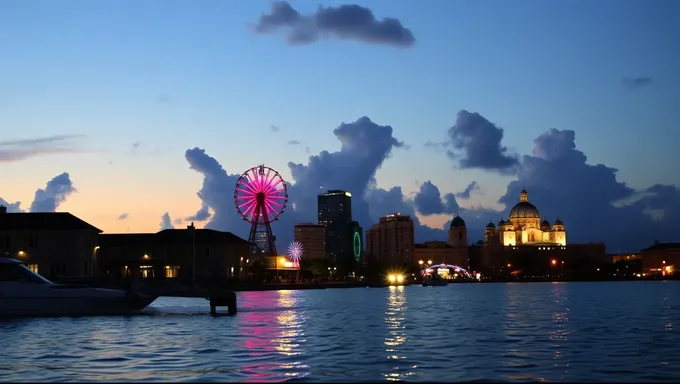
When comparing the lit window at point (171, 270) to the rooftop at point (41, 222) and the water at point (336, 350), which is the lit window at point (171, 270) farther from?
the water at point (336, 350)

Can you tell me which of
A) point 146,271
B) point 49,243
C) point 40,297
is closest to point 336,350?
point 40,297

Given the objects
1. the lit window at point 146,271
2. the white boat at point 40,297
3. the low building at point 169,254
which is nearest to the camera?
the white boat at point 40,297

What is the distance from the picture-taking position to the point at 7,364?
30328 mm

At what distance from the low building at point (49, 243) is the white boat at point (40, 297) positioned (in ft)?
221

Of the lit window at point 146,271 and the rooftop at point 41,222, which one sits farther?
the lit window at point 146,271

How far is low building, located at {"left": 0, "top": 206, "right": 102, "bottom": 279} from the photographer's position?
12494cm

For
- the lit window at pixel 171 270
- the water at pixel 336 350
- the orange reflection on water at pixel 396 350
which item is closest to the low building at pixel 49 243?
the lit window at pixel 171 270

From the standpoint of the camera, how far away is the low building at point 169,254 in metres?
152

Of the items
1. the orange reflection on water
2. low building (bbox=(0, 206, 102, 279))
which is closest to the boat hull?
the orange reflection on water

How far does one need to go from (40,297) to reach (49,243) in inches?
2826

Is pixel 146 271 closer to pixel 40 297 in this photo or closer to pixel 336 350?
pixel 40 297

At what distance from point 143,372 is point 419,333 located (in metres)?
20.6

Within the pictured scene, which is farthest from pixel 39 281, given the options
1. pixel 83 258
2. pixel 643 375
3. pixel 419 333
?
pixel 83 258

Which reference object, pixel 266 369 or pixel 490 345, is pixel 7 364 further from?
pixel 490 345
